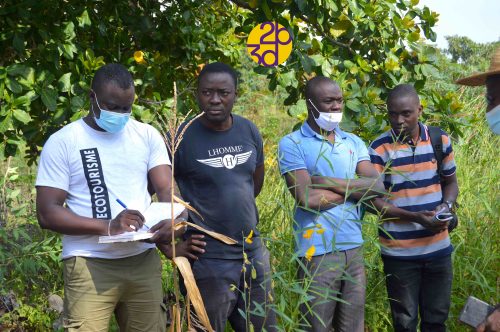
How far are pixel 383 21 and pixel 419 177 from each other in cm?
130

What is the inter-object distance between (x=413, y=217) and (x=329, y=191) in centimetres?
55

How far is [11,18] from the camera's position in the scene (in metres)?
4.85

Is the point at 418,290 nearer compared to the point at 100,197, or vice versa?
the point at 100,197

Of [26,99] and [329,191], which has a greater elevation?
[26,99]

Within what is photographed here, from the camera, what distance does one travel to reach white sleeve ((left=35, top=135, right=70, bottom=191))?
10.8 ft

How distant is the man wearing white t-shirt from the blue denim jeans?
1422 mm

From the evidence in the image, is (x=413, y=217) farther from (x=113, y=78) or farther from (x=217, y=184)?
(x=113, y=78)

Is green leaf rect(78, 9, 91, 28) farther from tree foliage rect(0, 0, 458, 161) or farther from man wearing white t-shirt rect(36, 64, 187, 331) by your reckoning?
man wearing white t-shirt rect(36, 64, 187, 331)

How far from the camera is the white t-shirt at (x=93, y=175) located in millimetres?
3305

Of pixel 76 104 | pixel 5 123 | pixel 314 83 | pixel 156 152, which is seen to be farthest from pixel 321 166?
pixel 5 123

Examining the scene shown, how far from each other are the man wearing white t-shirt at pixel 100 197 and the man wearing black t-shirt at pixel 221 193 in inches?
8.0

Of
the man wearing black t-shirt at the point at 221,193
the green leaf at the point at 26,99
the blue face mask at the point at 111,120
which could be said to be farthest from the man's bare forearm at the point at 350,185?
the green leaf at the point at 26,99

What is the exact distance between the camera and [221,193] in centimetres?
363

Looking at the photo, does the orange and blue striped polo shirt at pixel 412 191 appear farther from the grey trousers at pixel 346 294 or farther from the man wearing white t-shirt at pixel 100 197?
the man wearing white t-shirt at pixel 100 197
